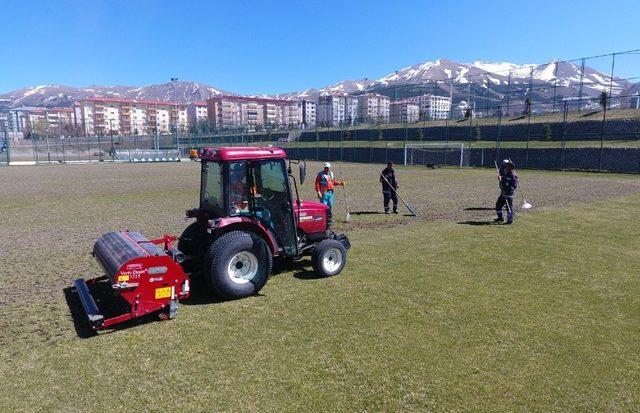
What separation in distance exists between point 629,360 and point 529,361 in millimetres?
1059

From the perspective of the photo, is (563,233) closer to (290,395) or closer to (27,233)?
(290,395)

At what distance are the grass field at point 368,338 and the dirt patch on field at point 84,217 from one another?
67 millimetres

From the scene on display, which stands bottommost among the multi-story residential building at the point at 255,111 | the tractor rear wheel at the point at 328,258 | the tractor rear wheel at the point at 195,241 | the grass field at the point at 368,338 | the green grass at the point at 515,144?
the grass field at the point at 368,338

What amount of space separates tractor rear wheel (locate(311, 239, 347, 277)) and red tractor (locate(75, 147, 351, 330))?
0.06ft

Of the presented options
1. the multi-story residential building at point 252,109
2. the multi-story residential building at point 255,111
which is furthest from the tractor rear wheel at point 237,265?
the multi-story residential building at point 255,111

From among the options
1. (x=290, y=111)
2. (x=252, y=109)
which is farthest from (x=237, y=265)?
(x=290, y=111)

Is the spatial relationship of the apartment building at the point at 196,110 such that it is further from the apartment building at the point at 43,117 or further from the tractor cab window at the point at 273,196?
the tractor cab window at the point at 273,196

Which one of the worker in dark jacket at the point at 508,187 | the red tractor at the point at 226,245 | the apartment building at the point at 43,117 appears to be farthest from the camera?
the apartment building at the point at 43,117

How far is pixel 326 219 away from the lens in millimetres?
7762

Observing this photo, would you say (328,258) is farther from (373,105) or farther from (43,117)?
(43,117)

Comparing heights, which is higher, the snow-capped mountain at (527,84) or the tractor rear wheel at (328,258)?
the snow-capped mountain at (527,84)

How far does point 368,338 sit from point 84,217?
12.3m

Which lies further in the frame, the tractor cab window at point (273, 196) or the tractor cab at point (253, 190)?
the tractor cab window at point (273, 196)

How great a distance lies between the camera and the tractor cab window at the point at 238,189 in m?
6.35
